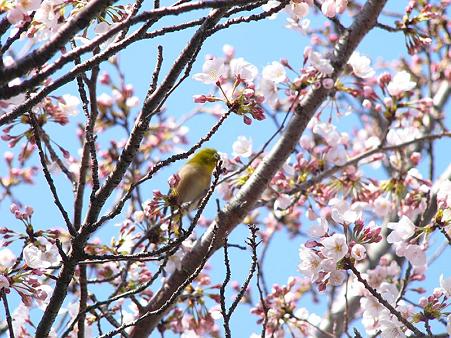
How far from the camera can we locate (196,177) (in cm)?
416

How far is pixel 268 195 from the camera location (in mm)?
4641

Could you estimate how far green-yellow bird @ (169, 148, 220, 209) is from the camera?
12.7ft

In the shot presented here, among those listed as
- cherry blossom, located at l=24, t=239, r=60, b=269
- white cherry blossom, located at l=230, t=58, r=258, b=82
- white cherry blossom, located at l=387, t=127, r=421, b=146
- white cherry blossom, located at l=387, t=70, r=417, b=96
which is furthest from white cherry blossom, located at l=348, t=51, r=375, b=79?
cherry blossom, located at l=24, t=239, r=60, b=269

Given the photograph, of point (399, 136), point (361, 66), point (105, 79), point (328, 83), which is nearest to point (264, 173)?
point (328, 83)

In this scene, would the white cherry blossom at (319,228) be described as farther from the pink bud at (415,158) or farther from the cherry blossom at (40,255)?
the pink bud at (415,158)

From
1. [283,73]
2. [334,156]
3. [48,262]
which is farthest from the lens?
[334,156]

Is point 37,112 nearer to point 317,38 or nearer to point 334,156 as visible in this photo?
point 334,156

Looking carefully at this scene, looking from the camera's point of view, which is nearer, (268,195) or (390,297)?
(390,297)

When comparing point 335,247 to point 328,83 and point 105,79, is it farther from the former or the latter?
point 105,79

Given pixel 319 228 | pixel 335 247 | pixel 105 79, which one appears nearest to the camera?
pixel 335 247

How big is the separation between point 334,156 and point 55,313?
8.17 feet


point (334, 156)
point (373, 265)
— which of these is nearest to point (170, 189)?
point (334, 156)

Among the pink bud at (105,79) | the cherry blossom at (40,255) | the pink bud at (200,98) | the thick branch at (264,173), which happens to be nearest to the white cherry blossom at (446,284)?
the thick branch at (264,173)

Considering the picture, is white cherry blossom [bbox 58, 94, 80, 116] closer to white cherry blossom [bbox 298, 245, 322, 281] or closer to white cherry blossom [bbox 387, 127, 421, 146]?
white cherry blossom [bbox 298, 245, 322, 281]
